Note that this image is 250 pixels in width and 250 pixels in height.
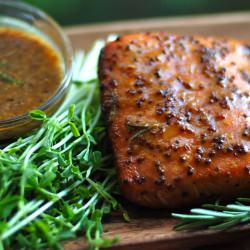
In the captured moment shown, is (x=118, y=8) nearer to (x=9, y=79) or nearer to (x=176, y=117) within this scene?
(x=9, y=79)

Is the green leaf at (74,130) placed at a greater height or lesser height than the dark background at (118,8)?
lesser

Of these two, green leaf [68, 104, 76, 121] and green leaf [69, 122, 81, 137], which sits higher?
green leaf [68, 104, 76, 121]

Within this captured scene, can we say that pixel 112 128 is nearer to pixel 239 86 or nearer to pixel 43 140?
pixel 43 140

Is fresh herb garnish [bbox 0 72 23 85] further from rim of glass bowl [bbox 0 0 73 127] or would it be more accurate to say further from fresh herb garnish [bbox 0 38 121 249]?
rim of glass bowl [bbox 0 0 73 127]

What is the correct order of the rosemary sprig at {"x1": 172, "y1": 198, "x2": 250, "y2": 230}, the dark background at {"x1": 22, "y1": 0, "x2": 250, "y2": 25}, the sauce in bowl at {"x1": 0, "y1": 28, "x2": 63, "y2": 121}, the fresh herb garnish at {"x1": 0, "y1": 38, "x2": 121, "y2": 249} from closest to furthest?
the fresh herb garnish at {"x1": 0, "y1": 38, "x2": 121, "y2": 249}
the rosemary sprig at {"x1": 172, "y1": 198, "x2": 250, "y2": 230}
the sauce in bowl at {"x1": 0, "y1": 28, "x2": 63, "y2": 121}
the dark background at {"x1": 22, "y1": 0, "x2": 250, "y2": 25}

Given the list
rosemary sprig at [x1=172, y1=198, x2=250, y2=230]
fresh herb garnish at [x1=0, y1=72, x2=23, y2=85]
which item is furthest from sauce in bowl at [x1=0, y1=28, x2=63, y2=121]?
rosemary sprig at [x1=172, y1=198, x2=250, y2=230]

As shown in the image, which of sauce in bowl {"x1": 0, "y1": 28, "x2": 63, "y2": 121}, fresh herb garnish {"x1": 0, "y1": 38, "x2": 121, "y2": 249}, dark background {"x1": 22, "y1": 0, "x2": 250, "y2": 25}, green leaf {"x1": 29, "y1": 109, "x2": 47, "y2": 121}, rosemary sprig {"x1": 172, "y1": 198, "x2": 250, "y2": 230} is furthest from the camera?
dark background {"x1": 22, "y1": 0, "x2": 250, "y2": 25}

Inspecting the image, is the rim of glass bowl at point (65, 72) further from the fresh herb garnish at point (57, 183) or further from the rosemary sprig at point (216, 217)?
the rosemary sprig at point (216, 217)

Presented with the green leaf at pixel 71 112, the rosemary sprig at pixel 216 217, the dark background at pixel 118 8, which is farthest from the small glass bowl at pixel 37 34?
the dark background at pixel 118 8
